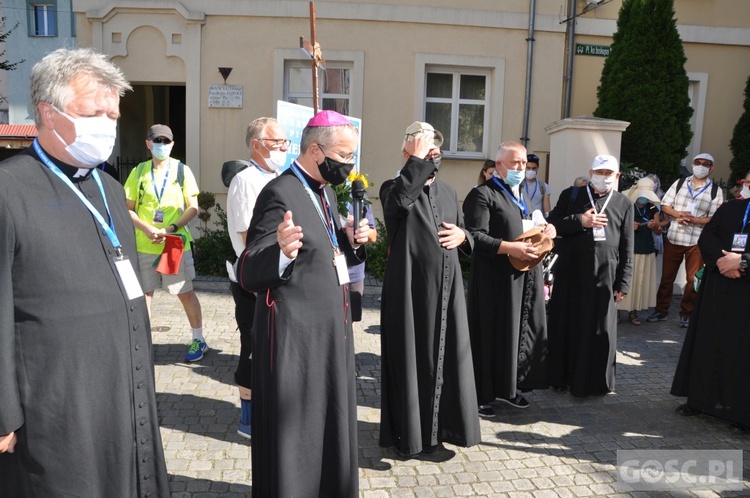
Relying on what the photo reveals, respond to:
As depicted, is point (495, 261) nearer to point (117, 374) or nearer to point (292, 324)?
point (292, 324)

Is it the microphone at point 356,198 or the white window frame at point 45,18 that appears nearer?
the microphone at point 356,198

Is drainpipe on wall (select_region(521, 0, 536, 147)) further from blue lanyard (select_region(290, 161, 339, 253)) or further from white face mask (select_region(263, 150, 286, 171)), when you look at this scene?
blue lanyard (select_region(290, 161, 339, 253))

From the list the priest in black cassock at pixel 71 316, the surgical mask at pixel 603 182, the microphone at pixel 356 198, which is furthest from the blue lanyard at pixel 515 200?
the priest in black cassock at pixel 71 316

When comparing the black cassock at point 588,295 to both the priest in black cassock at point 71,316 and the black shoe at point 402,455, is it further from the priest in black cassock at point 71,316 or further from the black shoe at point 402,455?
the priest in black cassock at point 71,316

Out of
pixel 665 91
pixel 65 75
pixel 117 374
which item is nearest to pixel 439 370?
pixel 117 374

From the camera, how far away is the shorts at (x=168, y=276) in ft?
17.7

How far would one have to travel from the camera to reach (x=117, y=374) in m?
2.18

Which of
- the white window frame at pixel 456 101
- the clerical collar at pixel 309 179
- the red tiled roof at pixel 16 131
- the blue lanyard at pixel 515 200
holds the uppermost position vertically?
the white window frame at pixel 456 101

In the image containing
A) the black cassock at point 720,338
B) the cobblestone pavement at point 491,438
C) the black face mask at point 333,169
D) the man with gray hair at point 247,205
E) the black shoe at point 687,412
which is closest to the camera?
the black face mask at point 333,169

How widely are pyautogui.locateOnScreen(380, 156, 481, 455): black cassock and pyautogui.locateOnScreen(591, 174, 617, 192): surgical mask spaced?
1.98 meters

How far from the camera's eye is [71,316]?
2049 mm

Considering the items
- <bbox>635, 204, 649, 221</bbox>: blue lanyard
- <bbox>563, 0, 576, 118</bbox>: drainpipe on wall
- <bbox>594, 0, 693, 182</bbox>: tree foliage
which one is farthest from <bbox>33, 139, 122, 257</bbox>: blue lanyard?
<bbox>563, 0, 576, 118</bbox>: drainpipe on wall

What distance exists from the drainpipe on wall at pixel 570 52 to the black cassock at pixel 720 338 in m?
8.32

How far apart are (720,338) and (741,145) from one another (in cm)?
973
